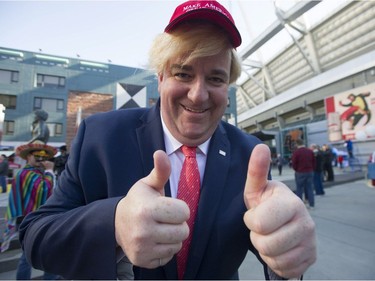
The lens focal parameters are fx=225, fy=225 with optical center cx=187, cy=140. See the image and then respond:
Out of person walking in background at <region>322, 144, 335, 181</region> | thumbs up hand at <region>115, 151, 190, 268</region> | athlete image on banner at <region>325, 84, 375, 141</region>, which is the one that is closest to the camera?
thumbs up hand at <region>115, 151, 190, 268</region>

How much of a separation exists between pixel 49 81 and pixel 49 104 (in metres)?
2.00

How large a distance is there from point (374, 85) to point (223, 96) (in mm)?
18493

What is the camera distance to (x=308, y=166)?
5.69 metres

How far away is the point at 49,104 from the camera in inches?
786

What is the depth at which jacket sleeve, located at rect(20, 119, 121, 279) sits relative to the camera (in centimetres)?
69

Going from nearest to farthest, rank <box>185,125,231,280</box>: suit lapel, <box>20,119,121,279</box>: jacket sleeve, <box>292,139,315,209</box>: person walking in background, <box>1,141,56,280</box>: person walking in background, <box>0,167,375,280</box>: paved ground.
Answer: <box>20,119,121,279</box>: jacket sleeve, <box>185,125,231,280</box>: suit lapel, <box>1,141,56,280</box>: person walking in background, <box>0,167,375,280</box>: paved ground, <box>292,139,315,209</box>: person walking in background

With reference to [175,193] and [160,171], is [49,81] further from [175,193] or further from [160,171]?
[160,171]

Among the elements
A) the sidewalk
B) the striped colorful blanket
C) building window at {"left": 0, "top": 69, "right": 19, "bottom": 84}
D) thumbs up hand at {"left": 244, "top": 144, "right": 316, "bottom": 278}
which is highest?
building window at {"left": 0, "top": 69, "right": 19, "bottom": 84}

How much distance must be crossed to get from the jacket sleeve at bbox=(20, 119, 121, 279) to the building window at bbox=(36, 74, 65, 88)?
22.5m

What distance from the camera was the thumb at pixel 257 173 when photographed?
66 cm

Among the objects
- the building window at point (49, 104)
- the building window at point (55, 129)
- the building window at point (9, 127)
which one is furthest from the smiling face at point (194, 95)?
the building window at point (9, 127)

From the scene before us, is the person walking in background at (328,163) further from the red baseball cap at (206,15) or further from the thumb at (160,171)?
the thumb at (160,171)

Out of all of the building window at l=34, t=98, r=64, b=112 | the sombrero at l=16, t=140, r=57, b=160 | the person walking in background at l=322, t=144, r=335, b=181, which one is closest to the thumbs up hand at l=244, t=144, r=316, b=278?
the sombrero at l=16, t=140, r=57, b=160

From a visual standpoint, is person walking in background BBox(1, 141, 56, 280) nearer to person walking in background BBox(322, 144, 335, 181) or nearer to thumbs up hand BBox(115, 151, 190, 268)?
thumbs up hand BBox(115, 151, 190, 268)
